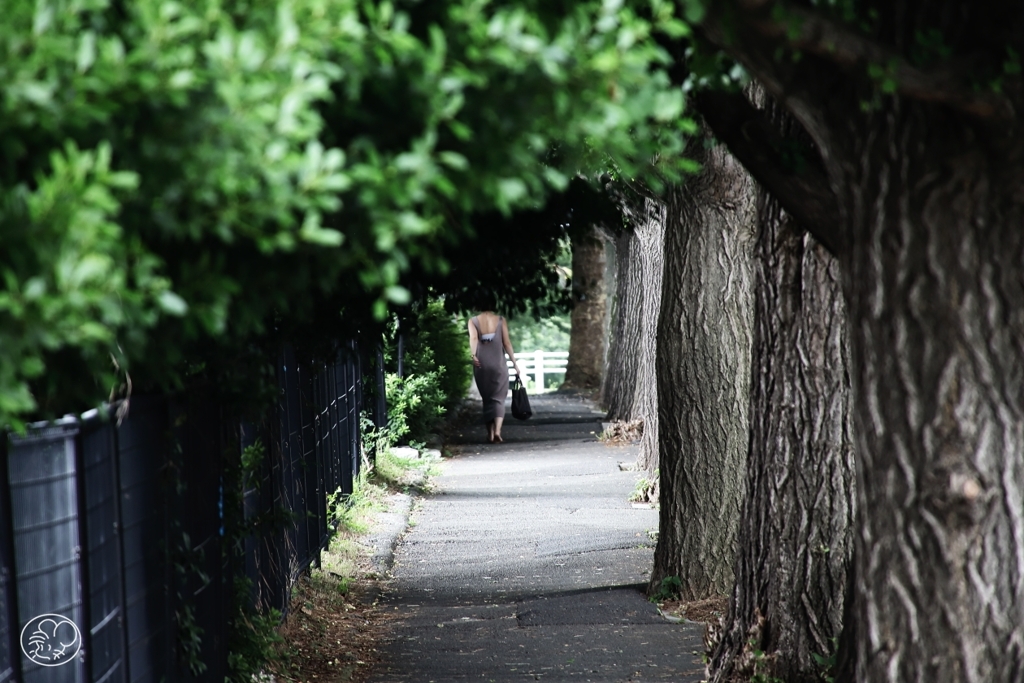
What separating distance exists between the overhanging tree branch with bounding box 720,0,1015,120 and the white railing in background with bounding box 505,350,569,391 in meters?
32.3

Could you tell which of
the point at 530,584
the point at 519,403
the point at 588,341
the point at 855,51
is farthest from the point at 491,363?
the point at 855,51

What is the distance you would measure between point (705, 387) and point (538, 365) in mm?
27860

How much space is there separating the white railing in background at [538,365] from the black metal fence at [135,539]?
2863 centimetres

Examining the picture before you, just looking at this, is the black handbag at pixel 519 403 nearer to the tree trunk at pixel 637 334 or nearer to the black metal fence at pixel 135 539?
the tree trunk at pixel 637 334

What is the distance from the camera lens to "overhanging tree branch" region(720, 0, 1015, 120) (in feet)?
8.80

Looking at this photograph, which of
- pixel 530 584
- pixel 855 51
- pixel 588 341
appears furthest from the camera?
pixel 588 341

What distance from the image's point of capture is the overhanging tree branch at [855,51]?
2682 mm

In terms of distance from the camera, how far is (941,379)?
314cm

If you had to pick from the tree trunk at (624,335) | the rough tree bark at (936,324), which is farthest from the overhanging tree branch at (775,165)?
the tree trunk at (624,335)

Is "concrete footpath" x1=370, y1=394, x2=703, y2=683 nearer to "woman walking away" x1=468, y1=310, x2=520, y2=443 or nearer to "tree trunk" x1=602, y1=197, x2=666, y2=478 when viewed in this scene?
"tree trunk" x1=602, y1=197, x2=666, y2=478

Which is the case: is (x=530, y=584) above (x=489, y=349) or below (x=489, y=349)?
below

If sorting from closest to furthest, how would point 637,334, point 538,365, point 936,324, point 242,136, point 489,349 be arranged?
point 242,136, point 936,324, point 489,349, point 637,334, point 538,365

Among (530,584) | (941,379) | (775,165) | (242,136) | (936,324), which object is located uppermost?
(775,165)

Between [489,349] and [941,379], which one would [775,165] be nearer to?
[941,379]
